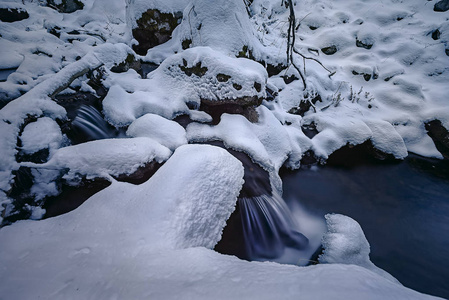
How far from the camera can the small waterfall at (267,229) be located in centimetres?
203

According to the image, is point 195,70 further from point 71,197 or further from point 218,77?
point 71,197

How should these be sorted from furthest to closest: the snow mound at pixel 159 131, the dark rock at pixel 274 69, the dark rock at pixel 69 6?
the dark rock at pixel 69 6
the dark rock at pixel 274 69
the snow mound at pixel 159 131

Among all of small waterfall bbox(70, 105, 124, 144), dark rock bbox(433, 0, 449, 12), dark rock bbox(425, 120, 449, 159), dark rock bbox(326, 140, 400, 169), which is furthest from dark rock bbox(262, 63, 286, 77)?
dark rock bbox(433, 0, 449, 12)

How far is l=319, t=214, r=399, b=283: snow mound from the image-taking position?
1.99m

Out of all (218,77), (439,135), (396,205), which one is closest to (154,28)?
(218,77)

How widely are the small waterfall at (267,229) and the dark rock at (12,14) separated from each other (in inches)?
288

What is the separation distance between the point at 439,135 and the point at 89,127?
678 cm

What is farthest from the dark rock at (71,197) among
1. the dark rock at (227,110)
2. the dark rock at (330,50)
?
the dark rock at (330,50)

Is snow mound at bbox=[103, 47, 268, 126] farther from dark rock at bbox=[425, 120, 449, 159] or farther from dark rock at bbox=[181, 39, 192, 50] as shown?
dark rock at bbox=[425, 120, 449, 159]

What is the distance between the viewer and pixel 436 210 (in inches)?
119

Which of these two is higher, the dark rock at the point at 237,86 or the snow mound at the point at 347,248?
the dark rock at the point at 237,86

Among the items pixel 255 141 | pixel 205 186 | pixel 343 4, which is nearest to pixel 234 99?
pixel 255 141

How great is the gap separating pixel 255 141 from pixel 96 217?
6.96 feet

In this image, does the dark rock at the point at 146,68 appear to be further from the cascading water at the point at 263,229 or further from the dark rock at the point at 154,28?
the cascading water at the point at 263,229
